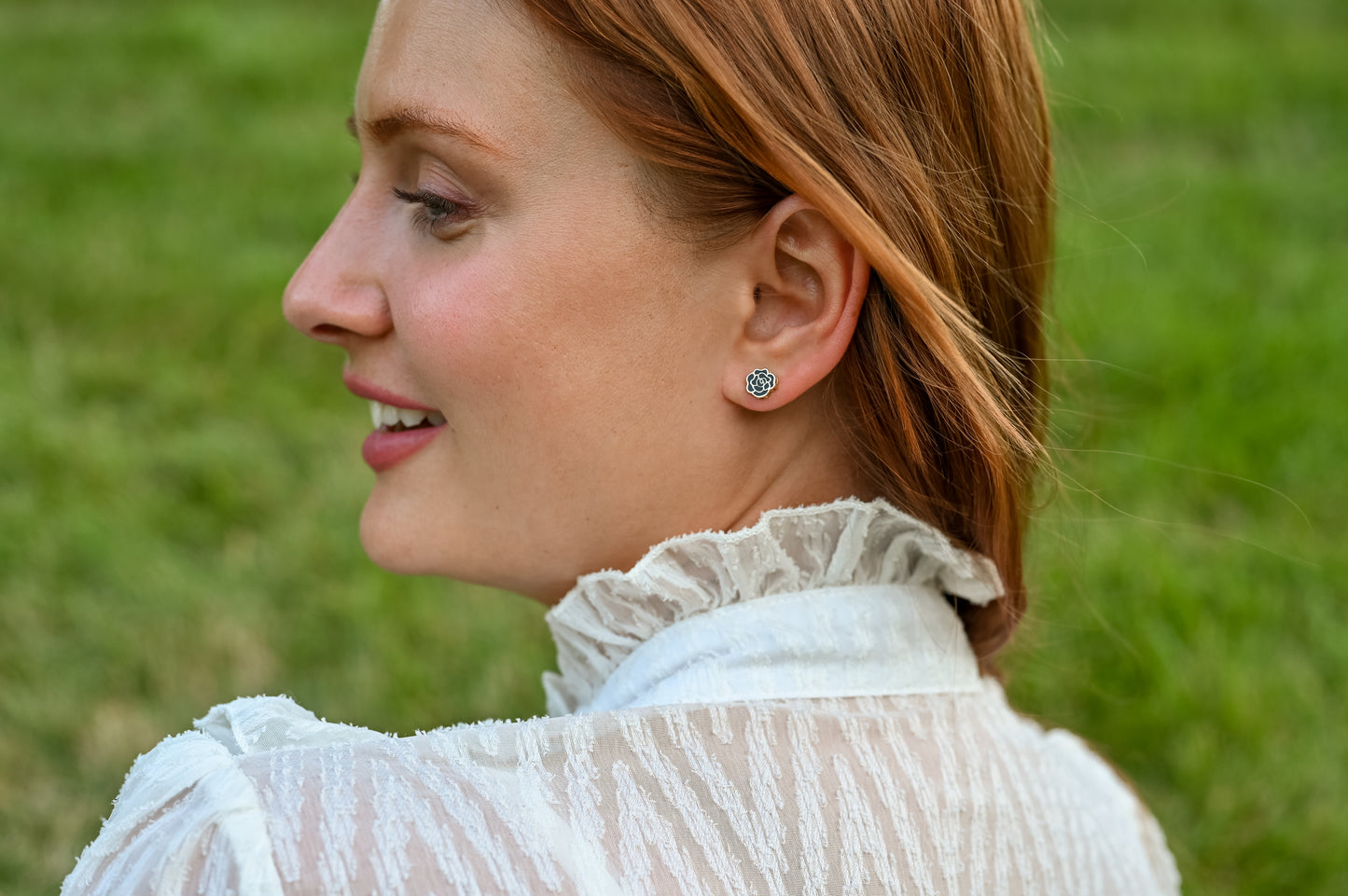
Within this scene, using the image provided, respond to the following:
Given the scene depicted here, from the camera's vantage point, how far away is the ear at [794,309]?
5.11 feet

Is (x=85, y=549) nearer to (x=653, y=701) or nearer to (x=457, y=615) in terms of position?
(x=457, y=615)

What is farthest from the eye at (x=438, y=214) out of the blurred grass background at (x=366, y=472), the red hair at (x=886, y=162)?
the blurred grass background at (x=366, y=472)

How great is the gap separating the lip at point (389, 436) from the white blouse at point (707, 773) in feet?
0.93

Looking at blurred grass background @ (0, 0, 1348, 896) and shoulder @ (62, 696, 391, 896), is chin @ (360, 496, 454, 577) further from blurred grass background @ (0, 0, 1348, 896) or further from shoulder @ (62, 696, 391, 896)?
blurred grass background @ (0, 0, 1348, 896)

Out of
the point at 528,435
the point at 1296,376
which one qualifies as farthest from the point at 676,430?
the point at 1296,376

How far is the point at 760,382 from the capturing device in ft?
5.18

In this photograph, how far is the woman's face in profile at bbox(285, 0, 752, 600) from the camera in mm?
1515

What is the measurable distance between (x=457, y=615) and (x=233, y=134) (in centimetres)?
347

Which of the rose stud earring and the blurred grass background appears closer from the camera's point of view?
the rose stud earring

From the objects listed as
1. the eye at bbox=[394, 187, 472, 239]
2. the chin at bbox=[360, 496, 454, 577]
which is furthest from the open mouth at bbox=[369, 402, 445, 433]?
the eye at bbox=[394, 187, 472, 239]

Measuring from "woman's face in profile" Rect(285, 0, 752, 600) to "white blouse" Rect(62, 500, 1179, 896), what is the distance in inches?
4.1

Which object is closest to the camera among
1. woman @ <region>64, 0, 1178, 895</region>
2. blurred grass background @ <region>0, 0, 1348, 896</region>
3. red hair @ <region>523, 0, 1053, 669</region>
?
woman @ <region>64, 0, 1178, 895</region>

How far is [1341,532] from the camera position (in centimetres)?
356

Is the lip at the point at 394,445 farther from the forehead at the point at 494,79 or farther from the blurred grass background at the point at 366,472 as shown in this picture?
the blurred grass background at the point at 366,472
